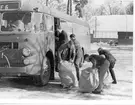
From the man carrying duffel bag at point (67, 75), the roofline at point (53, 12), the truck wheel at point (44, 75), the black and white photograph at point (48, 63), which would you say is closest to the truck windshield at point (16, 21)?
the black and white photograph at point (48, 63)

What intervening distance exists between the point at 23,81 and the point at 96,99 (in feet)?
8.40

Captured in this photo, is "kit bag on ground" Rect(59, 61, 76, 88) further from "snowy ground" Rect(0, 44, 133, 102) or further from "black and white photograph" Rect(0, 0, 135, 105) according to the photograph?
"snowy ground" Rect(0, 44, 133, 102)

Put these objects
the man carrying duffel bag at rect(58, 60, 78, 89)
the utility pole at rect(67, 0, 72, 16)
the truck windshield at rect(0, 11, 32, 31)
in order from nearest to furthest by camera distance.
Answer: the truck windshield at rect(0, 11, 32, 31), the man carrying duffel bag at rect(58, 60, 78, 89), the utility pole at rect(67, 0, 72, 16)

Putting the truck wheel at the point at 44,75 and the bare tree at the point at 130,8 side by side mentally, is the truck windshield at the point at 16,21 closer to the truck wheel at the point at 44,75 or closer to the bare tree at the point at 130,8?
the truck wheel at the point at 44,75

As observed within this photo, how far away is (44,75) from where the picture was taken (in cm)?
843

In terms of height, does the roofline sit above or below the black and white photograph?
above

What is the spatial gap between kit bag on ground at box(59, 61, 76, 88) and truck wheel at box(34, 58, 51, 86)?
1.34ft

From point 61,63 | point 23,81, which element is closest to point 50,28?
point 61,63

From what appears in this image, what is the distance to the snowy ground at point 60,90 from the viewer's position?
734cm

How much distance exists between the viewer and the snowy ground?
7340 millimetres

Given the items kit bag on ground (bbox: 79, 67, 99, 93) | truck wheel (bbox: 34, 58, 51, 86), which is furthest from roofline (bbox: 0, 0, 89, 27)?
kit bag on ground (bbox: 79, 67, 99, 93)

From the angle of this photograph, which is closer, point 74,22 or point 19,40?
point 19,40

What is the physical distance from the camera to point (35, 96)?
7367 mm

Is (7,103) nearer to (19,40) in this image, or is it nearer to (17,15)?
(19,40)
